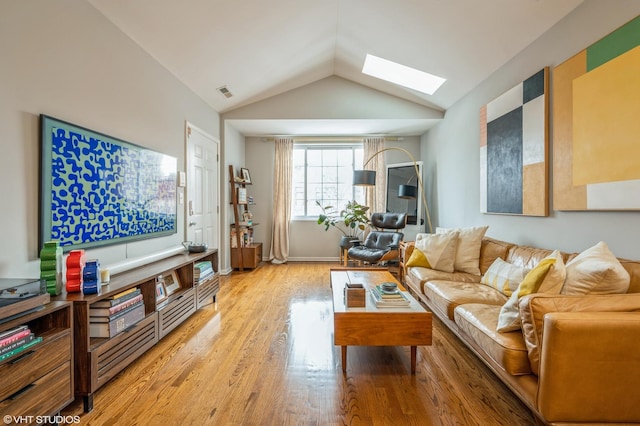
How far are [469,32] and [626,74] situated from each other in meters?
1.47

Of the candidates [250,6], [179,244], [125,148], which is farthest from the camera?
[179,244]

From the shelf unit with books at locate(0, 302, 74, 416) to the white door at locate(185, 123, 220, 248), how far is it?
2.31 meters

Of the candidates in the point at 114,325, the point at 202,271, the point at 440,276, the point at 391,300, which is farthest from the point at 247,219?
the point at 391,300

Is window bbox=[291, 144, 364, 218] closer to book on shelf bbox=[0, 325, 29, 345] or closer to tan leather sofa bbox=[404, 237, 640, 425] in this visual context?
tan leather sofa bbox=[404, 237, 640, 425]

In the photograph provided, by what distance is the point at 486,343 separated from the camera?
1.81 m

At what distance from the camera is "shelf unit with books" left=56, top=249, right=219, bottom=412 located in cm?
172

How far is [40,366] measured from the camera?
1.47 meters

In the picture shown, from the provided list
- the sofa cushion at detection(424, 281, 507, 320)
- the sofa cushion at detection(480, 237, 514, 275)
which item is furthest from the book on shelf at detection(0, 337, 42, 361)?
the sofa cushion at detection(480, 237, 514, 275)

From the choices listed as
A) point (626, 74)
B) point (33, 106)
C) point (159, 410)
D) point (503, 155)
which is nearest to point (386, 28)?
point (503, 155)

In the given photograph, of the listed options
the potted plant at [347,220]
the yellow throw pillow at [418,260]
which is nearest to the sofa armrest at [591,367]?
the yellow throw pillow at [418,260]

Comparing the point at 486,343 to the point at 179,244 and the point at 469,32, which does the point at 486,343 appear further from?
the point at 179,244

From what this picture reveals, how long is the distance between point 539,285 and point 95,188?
2.91m

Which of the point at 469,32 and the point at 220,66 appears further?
the point at 220,66

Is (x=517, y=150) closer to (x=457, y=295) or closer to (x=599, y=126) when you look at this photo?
(x=599, y=126)
